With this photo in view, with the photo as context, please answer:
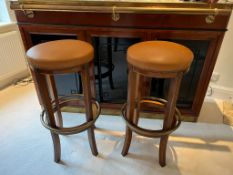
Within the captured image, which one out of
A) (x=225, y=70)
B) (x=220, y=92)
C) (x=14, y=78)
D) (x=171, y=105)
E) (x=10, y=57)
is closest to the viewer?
(x=171, y=105)

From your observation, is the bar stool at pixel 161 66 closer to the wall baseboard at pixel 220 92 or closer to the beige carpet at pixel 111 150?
the beige carpet at pixel 111 150

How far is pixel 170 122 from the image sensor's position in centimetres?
127

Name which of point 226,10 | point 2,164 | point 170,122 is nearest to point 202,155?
point 170,122

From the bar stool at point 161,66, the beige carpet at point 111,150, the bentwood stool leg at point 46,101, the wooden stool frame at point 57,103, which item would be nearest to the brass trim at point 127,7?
the bar stool at point 161,66

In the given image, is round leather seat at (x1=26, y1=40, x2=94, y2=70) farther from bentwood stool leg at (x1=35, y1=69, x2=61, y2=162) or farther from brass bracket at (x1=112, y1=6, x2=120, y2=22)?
brass bracket at (x1=112, y1=6, x2=120, y2=22)

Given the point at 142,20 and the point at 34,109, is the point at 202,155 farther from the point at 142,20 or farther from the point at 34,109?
the point at 34,109

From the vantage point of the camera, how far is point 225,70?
2.06 meters

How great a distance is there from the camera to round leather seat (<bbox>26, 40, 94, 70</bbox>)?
1.08 metres

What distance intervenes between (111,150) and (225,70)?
1505 millimetres

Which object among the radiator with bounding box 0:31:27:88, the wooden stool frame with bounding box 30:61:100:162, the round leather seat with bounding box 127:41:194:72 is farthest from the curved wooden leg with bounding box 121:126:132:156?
the radiator with bounding box 0:31:27:88

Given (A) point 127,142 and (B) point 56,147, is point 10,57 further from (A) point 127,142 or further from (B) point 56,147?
(A) point 127,142

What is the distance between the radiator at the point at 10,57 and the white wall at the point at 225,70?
7.89ft

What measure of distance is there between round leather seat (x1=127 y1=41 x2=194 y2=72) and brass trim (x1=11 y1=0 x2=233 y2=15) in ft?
1.09

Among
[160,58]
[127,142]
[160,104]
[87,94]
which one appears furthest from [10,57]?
[160,58]
